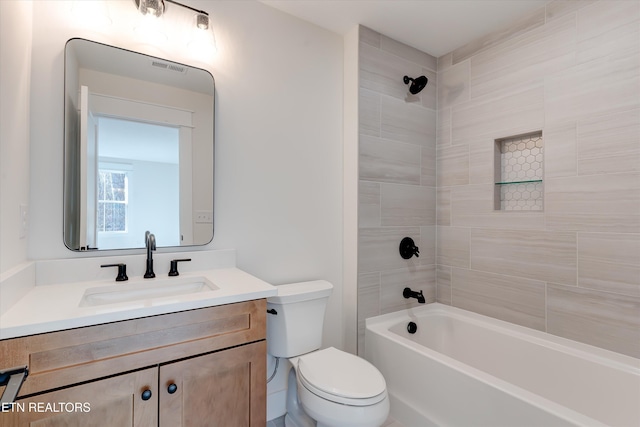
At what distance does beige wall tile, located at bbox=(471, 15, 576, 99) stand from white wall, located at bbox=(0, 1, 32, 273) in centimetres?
257

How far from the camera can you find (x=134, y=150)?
1580 mm

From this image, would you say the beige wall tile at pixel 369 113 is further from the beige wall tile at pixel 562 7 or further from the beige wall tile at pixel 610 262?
the beige wall tile at pixel 610 262

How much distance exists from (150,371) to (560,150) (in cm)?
235

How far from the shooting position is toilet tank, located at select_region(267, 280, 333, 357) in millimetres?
1722

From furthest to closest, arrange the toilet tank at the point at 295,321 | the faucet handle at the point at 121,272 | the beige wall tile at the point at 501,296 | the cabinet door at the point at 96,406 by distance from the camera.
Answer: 1. the beige wall tile at the point at 501,296
2. the toilet tank at the point at 295,321
3. the faucet handle at the point at 121,272
4. the cabinet door at the point at 96,406

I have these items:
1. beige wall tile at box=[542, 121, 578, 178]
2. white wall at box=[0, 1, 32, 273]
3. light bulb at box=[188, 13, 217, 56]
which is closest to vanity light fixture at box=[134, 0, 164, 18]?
light bulb at box=[188, 13, 217, 56]

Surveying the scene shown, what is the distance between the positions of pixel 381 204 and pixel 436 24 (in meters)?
1.27

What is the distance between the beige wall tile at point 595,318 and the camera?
163 centimetres

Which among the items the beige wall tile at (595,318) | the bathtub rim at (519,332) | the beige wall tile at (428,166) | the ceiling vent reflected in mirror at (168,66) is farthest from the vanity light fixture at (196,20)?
the beige wall tile at (595,318)

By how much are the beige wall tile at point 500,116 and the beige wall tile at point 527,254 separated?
68 cm

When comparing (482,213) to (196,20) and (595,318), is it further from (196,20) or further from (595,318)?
(196,20)

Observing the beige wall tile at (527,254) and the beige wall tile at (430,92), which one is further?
the beige wall tile at (430,92)

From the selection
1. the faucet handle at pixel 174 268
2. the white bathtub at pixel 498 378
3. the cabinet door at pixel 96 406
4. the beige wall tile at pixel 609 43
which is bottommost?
the white bathtub at pixel 498 378

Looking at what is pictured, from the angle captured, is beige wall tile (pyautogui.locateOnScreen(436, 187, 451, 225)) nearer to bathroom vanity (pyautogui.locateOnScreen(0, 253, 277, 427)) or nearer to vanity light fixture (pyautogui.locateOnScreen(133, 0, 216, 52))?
bathroom vanity (pyautogui.locateOnScreen(0, 253, 277, 427))
